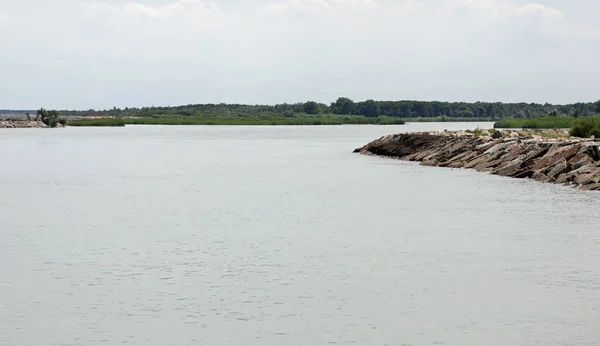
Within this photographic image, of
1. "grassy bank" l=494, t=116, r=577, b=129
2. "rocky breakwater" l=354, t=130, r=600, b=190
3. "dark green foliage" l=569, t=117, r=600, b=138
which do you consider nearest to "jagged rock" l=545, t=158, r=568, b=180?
"rocky breakwater" l=354, t=130, r=600, b=190

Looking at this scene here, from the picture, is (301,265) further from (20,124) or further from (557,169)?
(20,124)

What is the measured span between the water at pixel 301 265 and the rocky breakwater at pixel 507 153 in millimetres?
1948

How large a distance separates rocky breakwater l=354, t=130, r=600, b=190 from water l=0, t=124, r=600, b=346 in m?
1.95

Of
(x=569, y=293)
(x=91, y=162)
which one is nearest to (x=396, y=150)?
(x=91, y=162)

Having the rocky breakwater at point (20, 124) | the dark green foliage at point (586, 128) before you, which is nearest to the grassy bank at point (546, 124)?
the dark green foliage at point (586, 128)

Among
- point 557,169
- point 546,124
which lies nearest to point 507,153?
point 557,169

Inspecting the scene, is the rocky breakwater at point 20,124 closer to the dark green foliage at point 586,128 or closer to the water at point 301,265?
the dark green foliage at point 586,128

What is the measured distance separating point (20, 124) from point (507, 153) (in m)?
131

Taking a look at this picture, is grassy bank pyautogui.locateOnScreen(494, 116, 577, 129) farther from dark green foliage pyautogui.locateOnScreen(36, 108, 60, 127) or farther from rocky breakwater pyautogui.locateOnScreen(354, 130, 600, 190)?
dark green foliage pyautogui.locateOnScreen(36, 108, 60, 127)

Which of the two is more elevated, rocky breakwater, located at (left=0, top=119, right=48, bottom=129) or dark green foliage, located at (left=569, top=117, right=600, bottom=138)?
dark green foliage, located at (left=569, top=117, right=600, bottom=138)

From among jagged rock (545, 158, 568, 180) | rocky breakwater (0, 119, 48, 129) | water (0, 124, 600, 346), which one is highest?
jagged rock (545, 158, 568, 180)

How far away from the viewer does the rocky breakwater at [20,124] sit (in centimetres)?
16082

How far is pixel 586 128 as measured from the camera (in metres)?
51.3

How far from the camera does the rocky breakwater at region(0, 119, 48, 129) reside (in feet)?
528
